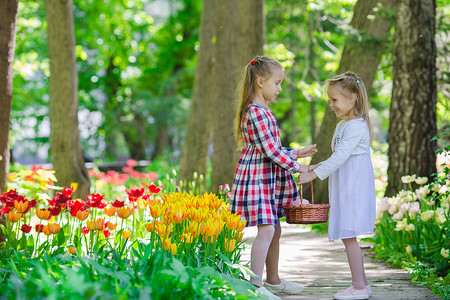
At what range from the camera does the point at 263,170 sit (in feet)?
11.8

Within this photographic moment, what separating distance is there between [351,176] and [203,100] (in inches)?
290

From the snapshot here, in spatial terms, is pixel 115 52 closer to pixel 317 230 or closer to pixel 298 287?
pixel 317 230

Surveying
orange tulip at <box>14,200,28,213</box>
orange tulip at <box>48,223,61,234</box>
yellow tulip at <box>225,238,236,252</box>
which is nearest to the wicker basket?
yellow tulip at <box>225,238,236,252</box>

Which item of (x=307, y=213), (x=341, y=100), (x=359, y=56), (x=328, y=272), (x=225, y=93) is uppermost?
(x=359, y=56)

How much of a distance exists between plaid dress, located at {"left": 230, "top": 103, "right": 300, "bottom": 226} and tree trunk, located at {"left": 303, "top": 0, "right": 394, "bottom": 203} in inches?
164

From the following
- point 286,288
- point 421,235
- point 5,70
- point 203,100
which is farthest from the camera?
point 203,100

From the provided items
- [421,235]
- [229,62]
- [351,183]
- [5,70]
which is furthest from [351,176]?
[229,62]

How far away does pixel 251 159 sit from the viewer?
3.64m

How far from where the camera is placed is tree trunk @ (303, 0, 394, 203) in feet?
25.6

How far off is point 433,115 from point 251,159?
3.18m

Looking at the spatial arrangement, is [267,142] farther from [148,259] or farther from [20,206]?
[20,206]

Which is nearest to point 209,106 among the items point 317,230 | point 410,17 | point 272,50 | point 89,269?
point 272,50

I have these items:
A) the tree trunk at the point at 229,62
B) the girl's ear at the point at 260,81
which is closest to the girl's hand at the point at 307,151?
the girl's ear at the point at 260,81

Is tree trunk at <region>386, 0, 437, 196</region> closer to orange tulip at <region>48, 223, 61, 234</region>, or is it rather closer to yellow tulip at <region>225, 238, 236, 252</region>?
yellow tulip at <region>225, 238, 236, 252</region>
